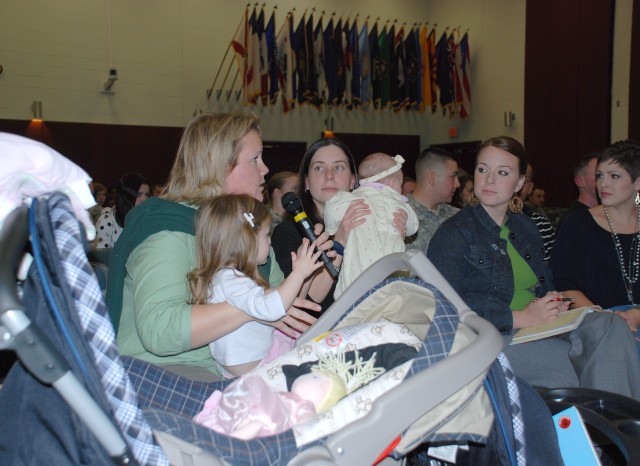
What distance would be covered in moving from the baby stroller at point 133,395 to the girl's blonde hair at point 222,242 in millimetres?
464

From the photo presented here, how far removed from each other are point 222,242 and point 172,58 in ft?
35.3

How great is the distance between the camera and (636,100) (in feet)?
33.2

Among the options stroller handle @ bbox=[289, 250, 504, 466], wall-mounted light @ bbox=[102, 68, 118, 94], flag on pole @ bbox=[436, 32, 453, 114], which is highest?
flag on pole @ bbox=[436, 32, 453, 114]

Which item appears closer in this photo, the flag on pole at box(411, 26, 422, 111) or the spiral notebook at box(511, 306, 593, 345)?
the spiral notebook at box(511, 306, 593, 345)

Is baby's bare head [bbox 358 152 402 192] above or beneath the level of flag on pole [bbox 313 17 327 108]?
beneath

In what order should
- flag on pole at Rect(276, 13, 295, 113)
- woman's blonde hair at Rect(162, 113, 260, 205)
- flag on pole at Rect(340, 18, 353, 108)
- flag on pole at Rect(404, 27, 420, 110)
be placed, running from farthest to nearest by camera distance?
1. flag on pole at Rect(404, 27, 420, 110)
2. flag on pole at Rect(340, 18, 353, 108)
3. flag on pole at Rect(276, 13, 295, 113)
4. woman's blonde hair at Rect(162, 113, 260, 205)

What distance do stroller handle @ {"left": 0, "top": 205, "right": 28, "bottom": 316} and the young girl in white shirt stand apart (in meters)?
0.96

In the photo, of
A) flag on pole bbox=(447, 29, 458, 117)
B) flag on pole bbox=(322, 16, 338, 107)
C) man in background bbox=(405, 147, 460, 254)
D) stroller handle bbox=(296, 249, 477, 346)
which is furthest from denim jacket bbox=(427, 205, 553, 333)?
flag on pole bbox=(447, 29, 458, 117)

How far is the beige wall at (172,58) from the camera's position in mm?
10609

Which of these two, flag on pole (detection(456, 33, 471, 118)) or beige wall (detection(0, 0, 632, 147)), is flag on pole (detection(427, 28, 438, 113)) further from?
beige wall (detection(0, 0, 632, 147))

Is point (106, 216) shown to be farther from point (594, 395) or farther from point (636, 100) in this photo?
point (636, 100)

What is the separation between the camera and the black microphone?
2.36 meters

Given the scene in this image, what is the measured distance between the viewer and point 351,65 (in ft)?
41.9

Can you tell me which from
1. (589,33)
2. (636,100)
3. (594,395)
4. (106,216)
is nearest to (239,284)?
(594,395)
